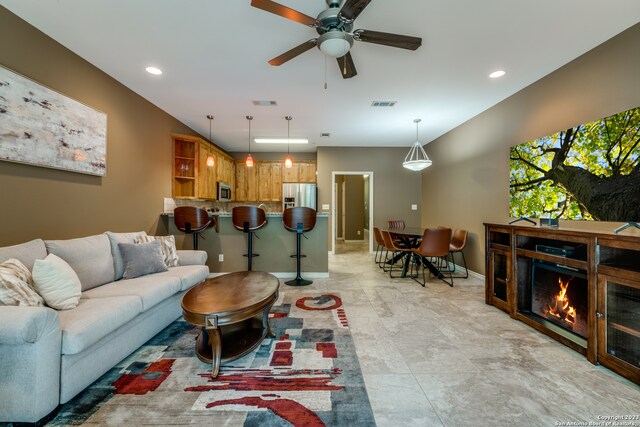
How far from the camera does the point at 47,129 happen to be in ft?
7.53

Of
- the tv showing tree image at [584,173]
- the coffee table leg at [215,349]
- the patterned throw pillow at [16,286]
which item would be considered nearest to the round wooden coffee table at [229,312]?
the coffee table leg at [215,349]

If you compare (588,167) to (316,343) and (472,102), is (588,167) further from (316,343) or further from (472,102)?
(316,343)

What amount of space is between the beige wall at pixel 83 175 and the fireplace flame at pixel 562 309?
4792 mm

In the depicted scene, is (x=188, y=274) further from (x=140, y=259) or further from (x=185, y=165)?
(x=185, y=165)

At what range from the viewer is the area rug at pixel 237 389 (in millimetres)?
1404

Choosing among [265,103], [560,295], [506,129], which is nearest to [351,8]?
[265,103]

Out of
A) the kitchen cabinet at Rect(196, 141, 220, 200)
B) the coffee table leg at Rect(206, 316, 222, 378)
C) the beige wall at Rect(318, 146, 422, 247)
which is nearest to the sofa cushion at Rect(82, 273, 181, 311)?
the coffee table leg at Rect(206, 316, 222, 378)

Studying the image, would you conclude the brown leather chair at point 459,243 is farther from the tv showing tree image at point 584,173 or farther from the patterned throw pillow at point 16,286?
the patterned throw pillow at point 16,286

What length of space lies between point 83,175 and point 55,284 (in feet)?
4.97

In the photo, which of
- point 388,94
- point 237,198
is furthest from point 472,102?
point 237,198

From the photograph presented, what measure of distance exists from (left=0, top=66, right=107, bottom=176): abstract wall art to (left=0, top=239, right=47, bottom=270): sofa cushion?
756mm

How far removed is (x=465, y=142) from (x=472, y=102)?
1.00 metres

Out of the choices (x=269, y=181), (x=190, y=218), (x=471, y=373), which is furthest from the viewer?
(x=269, y=181)

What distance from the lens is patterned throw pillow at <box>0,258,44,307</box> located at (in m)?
1.48
